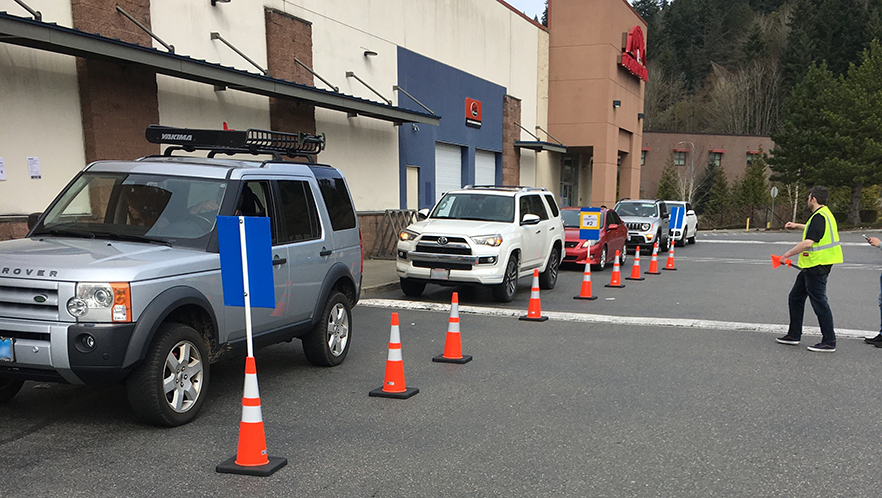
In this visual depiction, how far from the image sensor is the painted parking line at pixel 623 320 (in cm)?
1027

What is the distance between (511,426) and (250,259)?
2426mm

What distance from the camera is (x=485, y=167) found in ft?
96.9

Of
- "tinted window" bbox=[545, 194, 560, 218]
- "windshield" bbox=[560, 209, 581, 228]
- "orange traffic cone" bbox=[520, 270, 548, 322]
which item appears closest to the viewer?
"orange traffic cone" bbox=[520, 270, 548, 322]

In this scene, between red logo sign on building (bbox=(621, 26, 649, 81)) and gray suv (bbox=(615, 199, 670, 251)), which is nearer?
gray suv (bbox=(615, 199, 670, 251))

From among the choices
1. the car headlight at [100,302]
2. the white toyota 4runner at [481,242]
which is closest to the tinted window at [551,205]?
the white toyota 4runner at [481,242]

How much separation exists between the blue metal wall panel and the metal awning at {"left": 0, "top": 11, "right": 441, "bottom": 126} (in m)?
4.41

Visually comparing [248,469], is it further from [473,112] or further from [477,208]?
[473,112]

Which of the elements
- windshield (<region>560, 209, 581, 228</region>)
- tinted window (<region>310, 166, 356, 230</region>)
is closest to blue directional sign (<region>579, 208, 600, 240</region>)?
windshield (<region>560, 209, 581, 228</region>)

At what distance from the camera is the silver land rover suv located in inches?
193

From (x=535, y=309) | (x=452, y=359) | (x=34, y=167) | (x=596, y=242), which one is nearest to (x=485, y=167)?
(x=596, y=242)

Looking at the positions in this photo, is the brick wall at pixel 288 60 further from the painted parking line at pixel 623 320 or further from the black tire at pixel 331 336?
the black tire at pixel 331 336

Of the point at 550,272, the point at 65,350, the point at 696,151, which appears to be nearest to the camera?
the point at 65,350

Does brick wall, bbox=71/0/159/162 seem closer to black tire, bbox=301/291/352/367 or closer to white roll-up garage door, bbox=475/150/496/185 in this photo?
black tire, bbox=301/291/352/367

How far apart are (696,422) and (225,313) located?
3.98 meters
